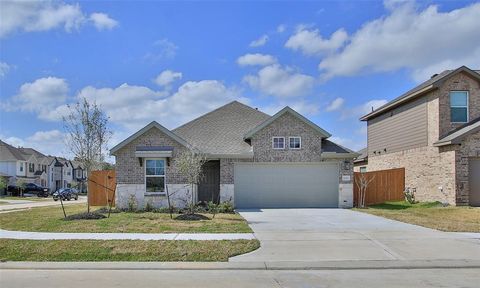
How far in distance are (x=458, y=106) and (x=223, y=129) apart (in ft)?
42.1

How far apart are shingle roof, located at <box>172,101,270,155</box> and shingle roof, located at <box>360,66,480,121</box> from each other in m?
8.24

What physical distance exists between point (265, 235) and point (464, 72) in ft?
55.4

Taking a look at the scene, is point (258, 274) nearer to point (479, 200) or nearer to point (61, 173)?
point (479, 200)

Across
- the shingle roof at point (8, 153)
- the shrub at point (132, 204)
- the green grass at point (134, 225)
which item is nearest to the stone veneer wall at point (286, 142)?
the shrub at point (132, 204)

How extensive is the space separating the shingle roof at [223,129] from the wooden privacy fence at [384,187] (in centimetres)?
682

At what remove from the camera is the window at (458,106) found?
24.6 metres

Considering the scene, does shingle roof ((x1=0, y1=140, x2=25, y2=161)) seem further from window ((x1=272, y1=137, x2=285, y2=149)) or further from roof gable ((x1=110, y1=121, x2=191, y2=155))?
window ((x1=272, y1=137, x2=285, y2=149))

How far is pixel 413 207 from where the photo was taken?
79.7 feet

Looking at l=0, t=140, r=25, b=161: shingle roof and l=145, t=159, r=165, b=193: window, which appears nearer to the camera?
l=145, t=159, r=165, b=193: window

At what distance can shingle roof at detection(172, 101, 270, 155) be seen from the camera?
81.1 feet

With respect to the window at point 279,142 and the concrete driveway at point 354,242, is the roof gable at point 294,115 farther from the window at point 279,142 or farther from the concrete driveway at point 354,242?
the concrete driveway at point 354,242

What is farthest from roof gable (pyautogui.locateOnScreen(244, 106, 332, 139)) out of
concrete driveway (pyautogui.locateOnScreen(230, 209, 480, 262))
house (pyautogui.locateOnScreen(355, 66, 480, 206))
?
concrete driveway (pyautogui.locateOnScreen(230, 209, 480, 262))

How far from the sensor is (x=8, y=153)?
217ft

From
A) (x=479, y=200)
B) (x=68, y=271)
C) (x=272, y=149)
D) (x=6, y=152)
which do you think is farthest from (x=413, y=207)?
(x=6, y=152)
